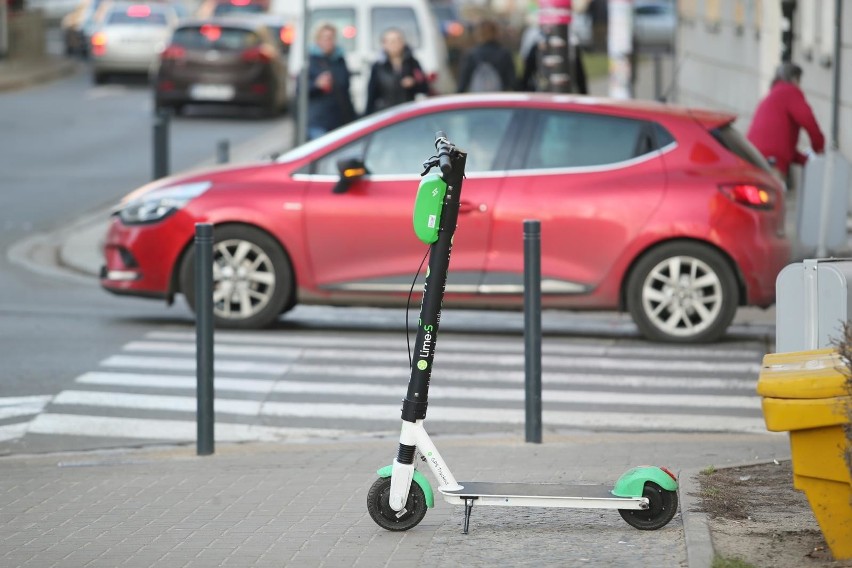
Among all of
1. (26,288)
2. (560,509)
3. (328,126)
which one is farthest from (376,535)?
(328,126)

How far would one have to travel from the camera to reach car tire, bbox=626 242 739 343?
1200 cm

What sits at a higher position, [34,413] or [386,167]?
[386,167]

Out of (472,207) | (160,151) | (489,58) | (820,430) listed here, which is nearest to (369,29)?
(489,58)

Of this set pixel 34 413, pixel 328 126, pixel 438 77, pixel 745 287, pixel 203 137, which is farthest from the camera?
pixel 203 137

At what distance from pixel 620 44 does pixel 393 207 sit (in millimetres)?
9739

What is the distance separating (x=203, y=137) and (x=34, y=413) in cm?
1866

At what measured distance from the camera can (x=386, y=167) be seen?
12359 mm

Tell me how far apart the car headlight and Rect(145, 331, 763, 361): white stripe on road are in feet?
2.68

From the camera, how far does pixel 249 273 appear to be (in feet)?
40.5

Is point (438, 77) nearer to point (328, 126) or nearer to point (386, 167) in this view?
point (328, 126)

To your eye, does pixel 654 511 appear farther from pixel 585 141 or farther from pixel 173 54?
pixel 173 54

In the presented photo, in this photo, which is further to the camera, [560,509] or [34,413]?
[34,413]

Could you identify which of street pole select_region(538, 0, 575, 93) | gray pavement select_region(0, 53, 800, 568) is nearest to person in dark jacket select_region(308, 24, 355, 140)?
street pole select_region(538, 0, 575, 93)

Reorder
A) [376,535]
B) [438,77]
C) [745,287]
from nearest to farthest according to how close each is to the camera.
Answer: [376,535], [745,287], [438,77]
